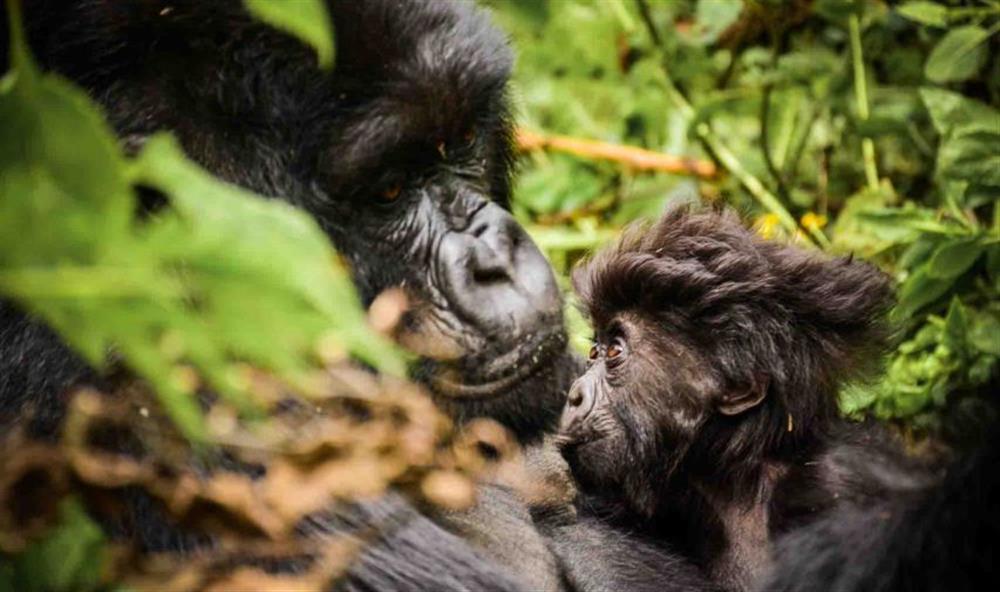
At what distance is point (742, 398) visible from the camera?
3182 mm

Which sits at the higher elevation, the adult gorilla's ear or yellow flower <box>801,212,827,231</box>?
the adult gorilla's ear

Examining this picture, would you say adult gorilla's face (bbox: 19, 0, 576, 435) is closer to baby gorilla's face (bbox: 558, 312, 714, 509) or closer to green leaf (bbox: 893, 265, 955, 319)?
baby gorilla's face (bbox: 558, 312, 714, 509)

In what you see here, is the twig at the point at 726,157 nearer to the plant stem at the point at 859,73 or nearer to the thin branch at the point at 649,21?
the thin branch at the point at 649,21

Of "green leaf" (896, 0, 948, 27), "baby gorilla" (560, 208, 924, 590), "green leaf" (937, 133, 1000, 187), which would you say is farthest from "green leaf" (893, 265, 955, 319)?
"green leaf" (896, 0, 948, 27)

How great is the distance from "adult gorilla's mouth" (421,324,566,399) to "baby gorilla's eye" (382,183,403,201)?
1.27 ft

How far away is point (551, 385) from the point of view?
9.44 feet

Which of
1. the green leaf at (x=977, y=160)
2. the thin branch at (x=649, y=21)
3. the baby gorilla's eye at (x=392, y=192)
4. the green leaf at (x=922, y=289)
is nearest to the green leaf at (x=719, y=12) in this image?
the thin branch at (x=649, y=21)

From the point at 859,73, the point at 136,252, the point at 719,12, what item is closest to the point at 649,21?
the point at 719,12

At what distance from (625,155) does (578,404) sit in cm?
307

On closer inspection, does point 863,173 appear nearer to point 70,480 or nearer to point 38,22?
point 38,22

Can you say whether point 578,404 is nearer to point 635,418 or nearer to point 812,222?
point 635,418

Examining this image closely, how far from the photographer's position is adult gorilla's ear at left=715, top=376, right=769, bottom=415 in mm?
3162

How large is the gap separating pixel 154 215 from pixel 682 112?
3.80 meters

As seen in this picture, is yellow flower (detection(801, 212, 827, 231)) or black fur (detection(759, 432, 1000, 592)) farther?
yellow flower (detection(801, 212, 827, 231))
